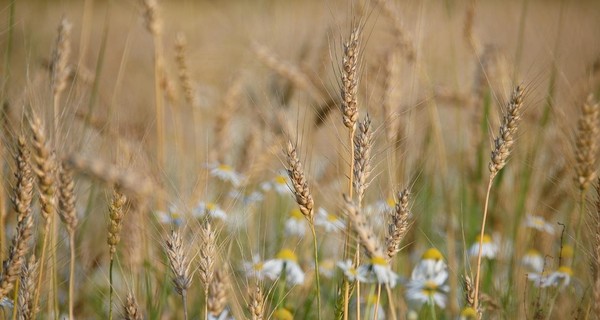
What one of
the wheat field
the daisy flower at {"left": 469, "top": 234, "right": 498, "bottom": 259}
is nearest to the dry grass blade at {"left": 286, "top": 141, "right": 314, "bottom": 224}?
the wheat field

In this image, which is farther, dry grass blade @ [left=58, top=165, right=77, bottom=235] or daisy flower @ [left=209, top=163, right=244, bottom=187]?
daisy flower @ [left=209, top=163, right=244, bottom=187]

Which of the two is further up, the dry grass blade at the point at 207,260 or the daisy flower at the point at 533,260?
the daisy flower at the point at 533,260

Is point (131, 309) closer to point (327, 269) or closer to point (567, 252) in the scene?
point (327, 269)

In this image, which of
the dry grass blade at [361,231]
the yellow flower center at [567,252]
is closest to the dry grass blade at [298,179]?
the dry grass blade at [361,231]

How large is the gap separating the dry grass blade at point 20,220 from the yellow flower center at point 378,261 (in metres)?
0.69

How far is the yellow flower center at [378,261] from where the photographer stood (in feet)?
3.99

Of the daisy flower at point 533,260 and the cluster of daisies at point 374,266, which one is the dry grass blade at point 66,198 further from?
the daisy flower at point 533,260

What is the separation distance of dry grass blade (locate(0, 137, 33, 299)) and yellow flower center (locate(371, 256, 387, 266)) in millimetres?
687

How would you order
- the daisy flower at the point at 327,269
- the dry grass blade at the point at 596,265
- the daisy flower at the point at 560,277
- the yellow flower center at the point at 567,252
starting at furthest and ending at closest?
the yellow flower center at the point at 567,252
the daisy flower at the point at 327,269
the daisy flower at the point at 560,277
the dry grass blade at the point at 596,265

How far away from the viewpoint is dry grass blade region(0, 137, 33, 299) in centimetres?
127

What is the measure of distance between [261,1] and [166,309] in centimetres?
169

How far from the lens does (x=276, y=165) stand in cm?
264

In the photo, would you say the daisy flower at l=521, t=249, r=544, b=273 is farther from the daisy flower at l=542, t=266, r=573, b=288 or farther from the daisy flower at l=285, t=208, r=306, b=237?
the daisy flower at l=285, t=208, r=306, b=237

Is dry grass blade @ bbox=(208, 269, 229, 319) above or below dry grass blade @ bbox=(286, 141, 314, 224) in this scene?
below
